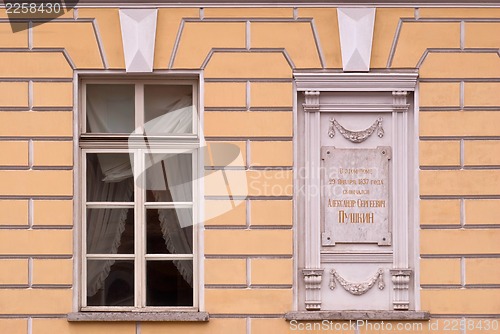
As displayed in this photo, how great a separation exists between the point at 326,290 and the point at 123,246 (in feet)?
7.66

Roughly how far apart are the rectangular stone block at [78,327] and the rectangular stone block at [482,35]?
488 cm

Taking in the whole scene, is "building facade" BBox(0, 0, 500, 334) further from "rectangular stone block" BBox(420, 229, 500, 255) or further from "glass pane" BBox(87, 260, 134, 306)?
"glass pane" BBox(87, 260, 134, 306)

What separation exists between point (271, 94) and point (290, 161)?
2.54 ft

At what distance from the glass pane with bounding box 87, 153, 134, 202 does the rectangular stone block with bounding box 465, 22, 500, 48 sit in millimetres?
4013

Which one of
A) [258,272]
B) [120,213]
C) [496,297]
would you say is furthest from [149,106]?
[496,297]

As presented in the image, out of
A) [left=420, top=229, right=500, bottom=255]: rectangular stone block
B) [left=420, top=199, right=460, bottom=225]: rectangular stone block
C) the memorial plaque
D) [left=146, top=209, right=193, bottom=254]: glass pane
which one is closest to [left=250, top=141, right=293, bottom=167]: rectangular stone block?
the memorial plaque

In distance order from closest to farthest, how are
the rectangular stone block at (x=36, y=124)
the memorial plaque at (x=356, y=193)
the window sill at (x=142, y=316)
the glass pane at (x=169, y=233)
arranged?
the window sill at (x=142, y=316) < the rectangular stone block at (x=36, y=124) < the memorial plaque at (x=356, y=193) < the glass pane at (x=169, y=233)

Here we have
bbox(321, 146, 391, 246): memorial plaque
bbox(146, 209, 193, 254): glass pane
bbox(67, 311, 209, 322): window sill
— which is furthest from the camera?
bbox(146, 209, 193, 254): glass pane

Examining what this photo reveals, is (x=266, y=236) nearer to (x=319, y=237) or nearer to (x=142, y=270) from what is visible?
(x=319, y=237)

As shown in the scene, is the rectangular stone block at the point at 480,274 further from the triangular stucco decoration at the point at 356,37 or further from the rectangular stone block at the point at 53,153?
the rectangular stone block at the point at 53,153

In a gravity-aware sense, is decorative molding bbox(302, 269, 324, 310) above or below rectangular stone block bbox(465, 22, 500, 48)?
below

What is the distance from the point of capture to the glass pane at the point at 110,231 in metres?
12.5

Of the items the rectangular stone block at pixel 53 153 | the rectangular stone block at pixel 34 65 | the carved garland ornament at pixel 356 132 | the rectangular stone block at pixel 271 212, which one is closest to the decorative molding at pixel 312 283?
the rectangular stone block at pixel 271 212

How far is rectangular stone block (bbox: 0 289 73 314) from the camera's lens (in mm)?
12242
